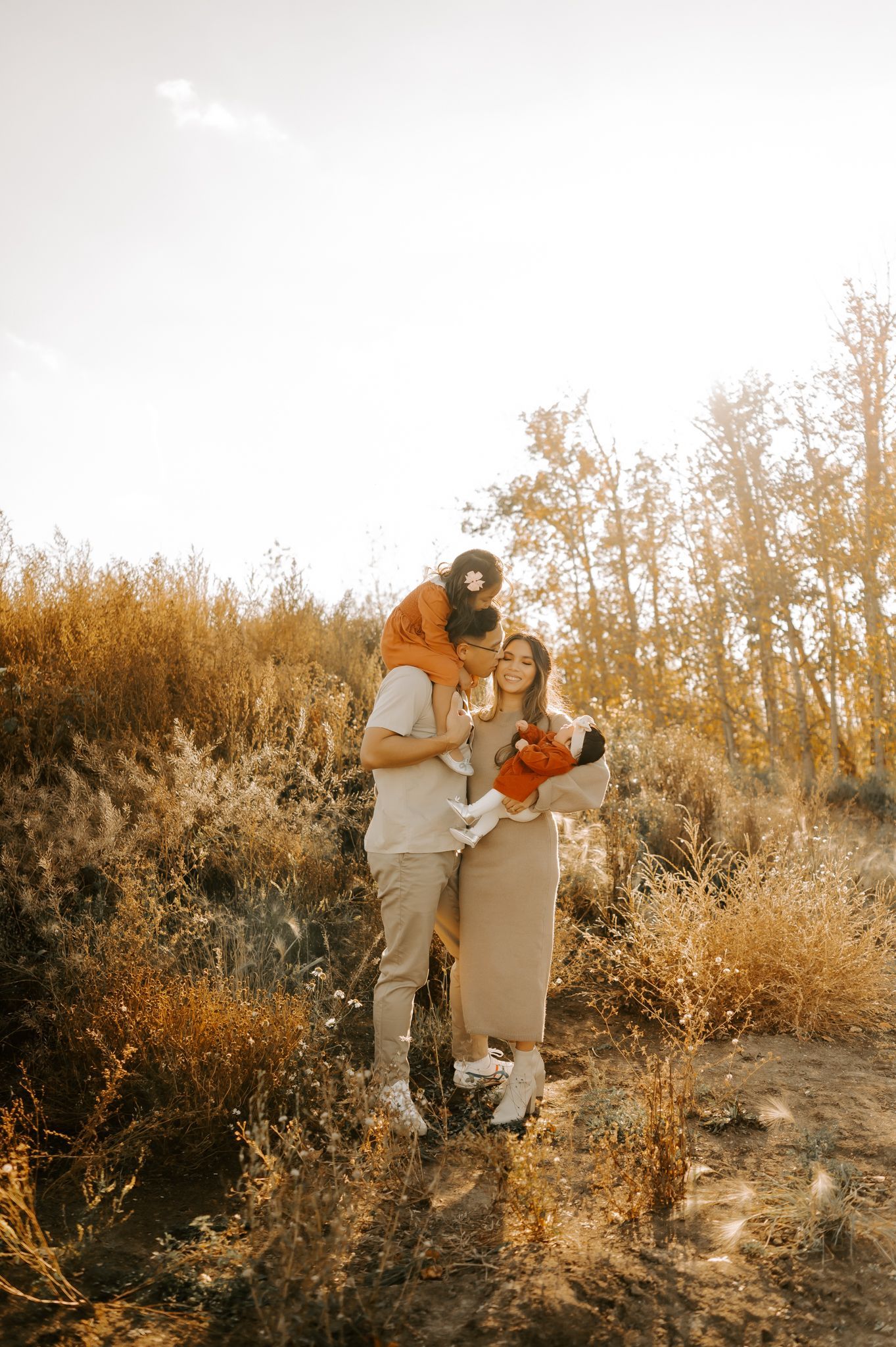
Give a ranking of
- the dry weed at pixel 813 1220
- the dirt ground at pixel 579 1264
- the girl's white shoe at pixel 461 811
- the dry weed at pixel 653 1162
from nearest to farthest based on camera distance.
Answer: the dirt ground at pixel 579 1264 < the dry weed at pixel 813 1220 < the dry weed at pixel 653 1162 < the girl's white shoe at pixel 461 811

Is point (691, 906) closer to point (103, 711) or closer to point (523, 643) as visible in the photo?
point (523, 643)

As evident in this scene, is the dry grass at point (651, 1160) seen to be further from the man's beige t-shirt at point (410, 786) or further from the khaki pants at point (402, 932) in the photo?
the man's beige t-shirt at point (410, 786)

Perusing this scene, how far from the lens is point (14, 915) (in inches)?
172

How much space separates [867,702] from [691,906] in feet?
38.2

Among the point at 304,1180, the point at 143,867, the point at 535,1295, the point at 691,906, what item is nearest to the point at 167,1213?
the point at 304,1180

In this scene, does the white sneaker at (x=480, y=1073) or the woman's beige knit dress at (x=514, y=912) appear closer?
the woman's beige knit dress at (x=514, y=912)

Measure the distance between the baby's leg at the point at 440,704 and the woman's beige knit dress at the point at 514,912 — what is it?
0.30 metres

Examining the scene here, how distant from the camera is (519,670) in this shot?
377cm

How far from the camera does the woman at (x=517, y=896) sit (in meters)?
3.61

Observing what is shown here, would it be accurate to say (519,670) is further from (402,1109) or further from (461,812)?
(402,1109)

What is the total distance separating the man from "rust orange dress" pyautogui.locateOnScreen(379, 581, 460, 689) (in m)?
0.05

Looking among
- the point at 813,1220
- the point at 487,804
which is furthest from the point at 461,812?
the point at 813,1220

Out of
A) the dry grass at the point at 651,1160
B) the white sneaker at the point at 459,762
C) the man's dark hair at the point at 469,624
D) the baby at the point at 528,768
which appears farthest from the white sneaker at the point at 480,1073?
the man's dark hair at the point at 469,624

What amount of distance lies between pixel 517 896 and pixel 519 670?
878 millimetres
